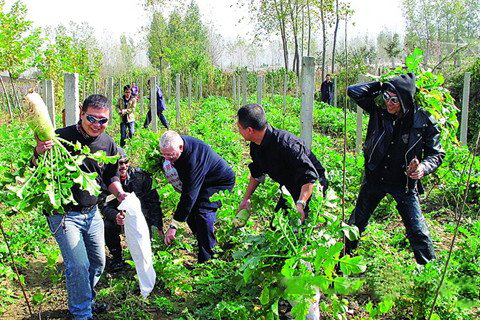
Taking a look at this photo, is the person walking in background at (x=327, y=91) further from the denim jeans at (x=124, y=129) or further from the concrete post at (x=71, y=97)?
the concrete post at (x=71, y=97)

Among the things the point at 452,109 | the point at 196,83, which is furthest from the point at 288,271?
the point at 196,83

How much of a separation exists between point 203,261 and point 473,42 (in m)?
3.03

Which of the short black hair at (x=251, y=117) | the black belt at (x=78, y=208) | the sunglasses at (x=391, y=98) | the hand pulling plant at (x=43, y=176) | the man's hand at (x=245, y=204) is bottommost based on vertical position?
the man's hand at (x=245, y=204)

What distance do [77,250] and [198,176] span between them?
1.20 meters

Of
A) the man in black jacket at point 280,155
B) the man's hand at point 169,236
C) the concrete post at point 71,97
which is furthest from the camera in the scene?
the concrete post at point 71,97

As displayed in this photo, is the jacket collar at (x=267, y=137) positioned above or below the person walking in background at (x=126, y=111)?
above

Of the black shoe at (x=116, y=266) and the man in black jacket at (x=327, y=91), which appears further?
the man in black jacket at (x=327, y=91)

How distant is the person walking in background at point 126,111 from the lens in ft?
35.8

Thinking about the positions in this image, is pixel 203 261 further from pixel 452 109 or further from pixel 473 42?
pixel 473 42

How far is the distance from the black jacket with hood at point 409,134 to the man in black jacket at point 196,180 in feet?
4.51

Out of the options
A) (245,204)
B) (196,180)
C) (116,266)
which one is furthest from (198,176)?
(116,266)

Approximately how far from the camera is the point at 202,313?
10.9 feet

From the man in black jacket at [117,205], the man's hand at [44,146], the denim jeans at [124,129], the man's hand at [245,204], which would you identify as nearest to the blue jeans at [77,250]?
the man's hand at [44,146]

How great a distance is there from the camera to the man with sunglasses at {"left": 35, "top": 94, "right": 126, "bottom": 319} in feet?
10.6
